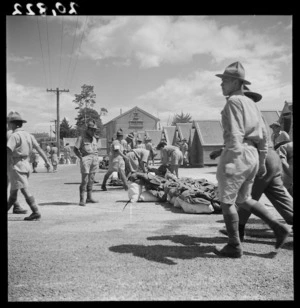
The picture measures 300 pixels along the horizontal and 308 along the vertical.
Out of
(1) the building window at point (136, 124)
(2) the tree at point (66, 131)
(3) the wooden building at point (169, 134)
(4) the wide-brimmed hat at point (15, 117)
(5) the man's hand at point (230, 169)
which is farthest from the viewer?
(2) the tree at point (66, 131)

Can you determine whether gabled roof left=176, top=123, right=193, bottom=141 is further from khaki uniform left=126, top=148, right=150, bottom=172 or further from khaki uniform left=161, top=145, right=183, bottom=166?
khaki uniform left=126, top=148, right=150, bottom=172

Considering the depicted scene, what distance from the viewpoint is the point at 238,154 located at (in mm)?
3402

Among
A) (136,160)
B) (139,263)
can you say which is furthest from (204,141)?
(139,263)

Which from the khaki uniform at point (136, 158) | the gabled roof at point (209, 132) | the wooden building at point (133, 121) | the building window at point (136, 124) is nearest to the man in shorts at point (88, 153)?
the khaki uniform at point (136, 158)

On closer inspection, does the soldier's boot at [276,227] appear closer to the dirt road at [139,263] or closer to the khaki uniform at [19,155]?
the dirt road at [139,263]

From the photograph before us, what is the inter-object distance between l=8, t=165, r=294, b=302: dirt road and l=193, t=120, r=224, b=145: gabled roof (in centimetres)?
1870

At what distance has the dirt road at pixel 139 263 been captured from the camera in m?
2.73

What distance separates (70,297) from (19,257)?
1.25m

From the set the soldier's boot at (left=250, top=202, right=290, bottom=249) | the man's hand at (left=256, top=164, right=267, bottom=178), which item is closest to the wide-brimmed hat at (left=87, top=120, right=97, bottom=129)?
the man's hand at (left=256, top=164, right=267, bottom=178)

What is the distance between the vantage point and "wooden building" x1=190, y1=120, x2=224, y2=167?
24109 millimetres

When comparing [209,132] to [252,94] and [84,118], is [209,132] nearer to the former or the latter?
[84,118]

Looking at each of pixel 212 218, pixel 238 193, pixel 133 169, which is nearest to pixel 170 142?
pixel 133 169

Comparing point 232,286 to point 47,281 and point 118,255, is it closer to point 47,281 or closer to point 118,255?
point 118,255

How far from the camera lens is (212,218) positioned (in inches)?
235
